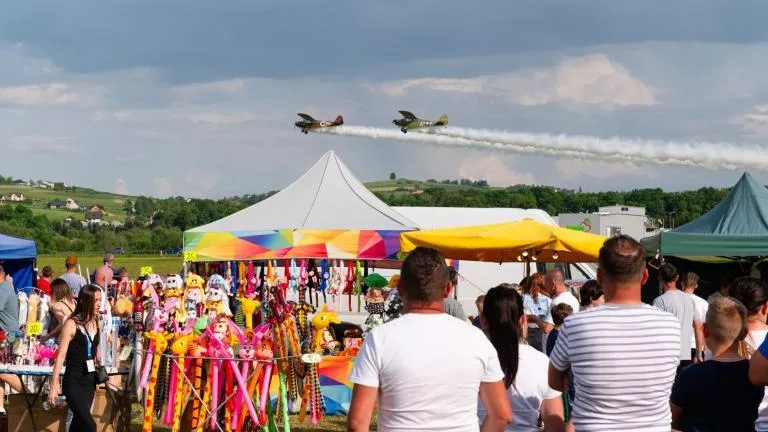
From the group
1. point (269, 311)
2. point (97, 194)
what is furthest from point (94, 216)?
point (269, 311)

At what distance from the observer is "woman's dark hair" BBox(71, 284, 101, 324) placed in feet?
23.7

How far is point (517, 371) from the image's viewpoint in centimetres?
425

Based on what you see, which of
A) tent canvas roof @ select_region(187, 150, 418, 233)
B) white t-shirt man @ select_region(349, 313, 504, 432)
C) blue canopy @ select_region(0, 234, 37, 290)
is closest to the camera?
white t-shirt man @ select_region(349, 313, 504, 432)

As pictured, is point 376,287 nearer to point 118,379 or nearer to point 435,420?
point 118,379

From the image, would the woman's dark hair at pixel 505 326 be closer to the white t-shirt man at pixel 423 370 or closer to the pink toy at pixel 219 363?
the white t-shirt man at pixel 423 370

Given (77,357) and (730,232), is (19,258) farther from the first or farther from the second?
(730,232)

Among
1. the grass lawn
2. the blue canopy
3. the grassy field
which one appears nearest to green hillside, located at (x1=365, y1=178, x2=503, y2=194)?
the grassy field

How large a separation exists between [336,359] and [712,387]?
A: 6725mm

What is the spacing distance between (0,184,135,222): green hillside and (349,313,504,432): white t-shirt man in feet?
326

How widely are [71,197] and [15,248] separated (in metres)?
112

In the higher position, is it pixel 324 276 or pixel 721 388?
pixel 721 388

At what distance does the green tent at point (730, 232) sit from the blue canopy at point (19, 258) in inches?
401

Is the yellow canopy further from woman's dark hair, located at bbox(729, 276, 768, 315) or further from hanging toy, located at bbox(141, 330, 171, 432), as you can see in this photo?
woman's dark hair, located at bbox(729, 276, 768, 315)

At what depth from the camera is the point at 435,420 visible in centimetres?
337
